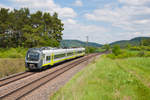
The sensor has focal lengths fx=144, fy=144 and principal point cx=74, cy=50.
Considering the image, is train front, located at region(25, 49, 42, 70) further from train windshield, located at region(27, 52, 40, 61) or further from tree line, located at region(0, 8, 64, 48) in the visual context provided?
tree line, located at region(0, 8, 64, 48)

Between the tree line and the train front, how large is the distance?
76.1 ft

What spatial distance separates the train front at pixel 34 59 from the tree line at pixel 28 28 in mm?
23210

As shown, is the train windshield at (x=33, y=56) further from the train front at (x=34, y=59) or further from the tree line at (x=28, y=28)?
the tree line at (x=28, y=28)

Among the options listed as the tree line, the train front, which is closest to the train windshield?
the train front

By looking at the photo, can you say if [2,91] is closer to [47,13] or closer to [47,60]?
[47,60]

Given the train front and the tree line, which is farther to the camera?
the tree line

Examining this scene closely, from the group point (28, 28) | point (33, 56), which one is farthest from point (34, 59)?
point (28, 28)

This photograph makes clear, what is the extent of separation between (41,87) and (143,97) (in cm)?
763

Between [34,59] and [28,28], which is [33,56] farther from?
[28,28]

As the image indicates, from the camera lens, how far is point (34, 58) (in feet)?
60.2

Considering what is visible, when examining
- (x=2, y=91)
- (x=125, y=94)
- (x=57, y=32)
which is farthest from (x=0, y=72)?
(x=57, y=32)

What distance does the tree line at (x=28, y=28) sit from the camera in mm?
43375

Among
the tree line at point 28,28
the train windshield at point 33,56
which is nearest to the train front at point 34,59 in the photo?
the train windshield at point 33,56

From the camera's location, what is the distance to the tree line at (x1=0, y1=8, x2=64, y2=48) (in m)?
43.4
